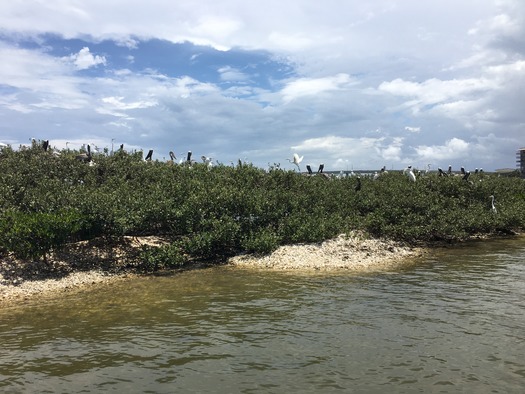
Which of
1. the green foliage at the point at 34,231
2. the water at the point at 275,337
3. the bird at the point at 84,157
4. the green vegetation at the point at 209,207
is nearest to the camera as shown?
the water at the point at 275,337

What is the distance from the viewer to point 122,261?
647 inches

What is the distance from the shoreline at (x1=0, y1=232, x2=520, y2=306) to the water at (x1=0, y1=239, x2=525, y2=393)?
106 centimetres

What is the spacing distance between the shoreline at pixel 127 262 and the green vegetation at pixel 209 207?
1.67 feet

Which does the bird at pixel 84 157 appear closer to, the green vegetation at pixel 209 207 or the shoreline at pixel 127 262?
the green vegetation at pixel 209 207

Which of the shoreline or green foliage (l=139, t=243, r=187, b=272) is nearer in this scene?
the shoreline

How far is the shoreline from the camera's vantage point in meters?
13.9

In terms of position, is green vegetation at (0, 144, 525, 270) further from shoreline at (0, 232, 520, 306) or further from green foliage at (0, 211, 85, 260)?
shoreline at (0, 232, 520, 306)

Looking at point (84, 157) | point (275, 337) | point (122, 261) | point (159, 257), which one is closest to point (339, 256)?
point (159, 257)

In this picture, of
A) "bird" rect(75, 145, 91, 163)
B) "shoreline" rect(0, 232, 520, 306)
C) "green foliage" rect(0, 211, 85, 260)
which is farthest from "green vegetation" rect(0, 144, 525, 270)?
"shoreline" rect(0, 232, 520, 306)

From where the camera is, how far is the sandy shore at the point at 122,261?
547 inches

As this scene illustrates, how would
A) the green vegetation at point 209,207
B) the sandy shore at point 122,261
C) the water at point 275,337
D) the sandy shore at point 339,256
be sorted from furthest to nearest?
the sandy shore at point 339,256 < the green vegetation at point 209,207 < the sandy shore at point 122,261 < the water at point 275,337

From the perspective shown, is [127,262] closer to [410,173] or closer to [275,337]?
[275,337]

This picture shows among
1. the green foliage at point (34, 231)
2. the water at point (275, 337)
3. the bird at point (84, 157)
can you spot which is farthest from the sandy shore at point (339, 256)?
the bird at point (84, 157)

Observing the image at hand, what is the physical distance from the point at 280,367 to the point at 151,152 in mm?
24601
